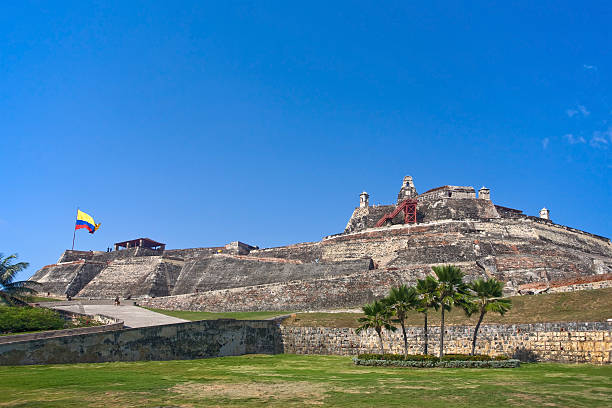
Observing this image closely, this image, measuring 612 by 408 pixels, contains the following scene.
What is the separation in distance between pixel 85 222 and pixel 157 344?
129 ft

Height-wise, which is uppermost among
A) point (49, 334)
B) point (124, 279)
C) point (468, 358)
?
point (124, 279)

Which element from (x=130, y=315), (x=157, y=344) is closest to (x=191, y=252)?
(x=130, y=315)

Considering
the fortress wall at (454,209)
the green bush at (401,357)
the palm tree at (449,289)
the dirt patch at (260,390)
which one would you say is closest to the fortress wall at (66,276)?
the fortress wall at (454,209)

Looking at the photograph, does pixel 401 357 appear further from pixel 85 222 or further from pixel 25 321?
pixel 85 222

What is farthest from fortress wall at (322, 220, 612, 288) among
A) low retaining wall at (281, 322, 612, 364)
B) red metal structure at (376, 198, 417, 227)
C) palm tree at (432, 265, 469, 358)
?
palm tree at (432, 265, 469, 358)

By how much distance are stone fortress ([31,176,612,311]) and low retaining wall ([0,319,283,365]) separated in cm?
814

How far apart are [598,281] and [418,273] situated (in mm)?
11967

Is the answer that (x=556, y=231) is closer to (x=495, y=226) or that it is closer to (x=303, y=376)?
(x=495, y=226)

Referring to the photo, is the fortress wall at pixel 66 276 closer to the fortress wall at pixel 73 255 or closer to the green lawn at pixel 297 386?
the fortress wall at pixel 73 255

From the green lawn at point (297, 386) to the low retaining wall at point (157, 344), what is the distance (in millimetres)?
997

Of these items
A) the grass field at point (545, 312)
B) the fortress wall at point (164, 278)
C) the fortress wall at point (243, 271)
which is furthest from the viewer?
the fortress wall at point (164, 278)

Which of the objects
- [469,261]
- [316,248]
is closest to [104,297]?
[316,248]

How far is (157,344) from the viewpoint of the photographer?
24062 mm

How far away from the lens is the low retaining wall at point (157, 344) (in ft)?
63.7
